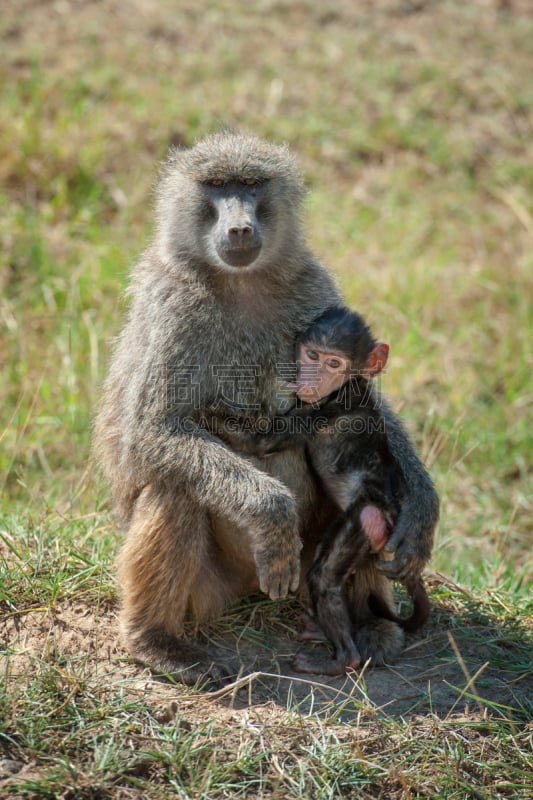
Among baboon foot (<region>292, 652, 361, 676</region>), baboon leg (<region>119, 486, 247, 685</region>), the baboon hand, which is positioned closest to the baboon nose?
baboon leg (<region>119, 486, 247, 685</region>)

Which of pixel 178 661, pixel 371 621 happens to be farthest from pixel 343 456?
pixel 178 661

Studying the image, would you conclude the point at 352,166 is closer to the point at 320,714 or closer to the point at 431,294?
the point at 431,294

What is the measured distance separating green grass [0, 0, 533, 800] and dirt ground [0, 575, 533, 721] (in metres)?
0.01

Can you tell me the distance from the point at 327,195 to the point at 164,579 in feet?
13.1

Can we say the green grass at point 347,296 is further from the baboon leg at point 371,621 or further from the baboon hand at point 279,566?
the baboon hand at point 279,566

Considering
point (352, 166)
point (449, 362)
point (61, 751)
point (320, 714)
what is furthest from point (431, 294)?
point (61, 751)

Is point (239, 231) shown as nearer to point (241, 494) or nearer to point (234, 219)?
point (234, 219)

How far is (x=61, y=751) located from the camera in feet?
7.92

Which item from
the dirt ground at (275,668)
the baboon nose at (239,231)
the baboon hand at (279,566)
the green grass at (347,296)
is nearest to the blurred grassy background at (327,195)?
the green grass at (347,296)

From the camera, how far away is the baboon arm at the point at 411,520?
2949 millimetres

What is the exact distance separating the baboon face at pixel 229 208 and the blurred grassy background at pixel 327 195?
3.72 ft

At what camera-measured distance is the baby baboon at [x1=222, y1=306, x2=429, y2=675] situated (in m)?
2.94

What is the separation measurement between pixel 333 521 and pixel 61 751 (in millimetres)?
1072

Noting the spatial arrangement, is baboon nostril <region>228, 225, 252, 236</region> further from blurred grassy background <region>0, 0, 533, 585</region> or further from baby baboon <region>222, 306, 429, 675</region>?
blurred grassy background <region>0, 0, 533, 585</region>
